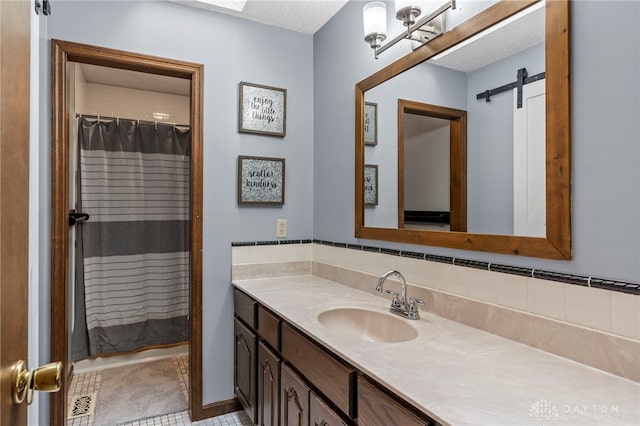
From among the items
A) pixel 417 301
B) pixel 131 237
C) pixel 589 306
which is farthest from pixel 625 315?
pixel 131 237

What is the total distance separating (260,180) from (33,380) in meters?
1.71

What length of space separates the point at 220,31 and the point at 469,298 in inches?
79.6

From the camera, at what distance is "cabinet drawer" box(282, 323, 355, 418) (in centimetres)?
106

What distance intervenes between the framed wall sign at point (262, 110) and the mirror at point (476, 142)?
63cm

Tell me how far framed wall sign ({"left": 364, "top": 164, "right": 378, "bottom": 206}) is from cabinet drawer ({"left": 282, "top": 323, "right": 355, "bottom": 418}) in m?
0.79

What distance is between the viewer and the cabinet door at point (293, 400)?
131cm

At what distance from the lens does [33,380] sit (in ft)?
2.07

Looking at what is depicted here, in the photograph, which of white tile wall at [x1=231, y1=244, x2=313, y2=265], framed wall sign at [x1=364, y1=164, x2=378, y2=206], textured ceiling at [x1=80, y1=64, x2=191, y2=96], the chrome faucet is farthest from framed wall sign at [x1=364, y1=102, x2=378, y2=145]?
textured ceiling at [x1=80, y1=64, x2=191, y2=96]

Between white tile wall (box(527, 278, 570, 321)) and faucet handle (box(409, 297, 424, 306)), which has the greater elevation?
white tile wall (box(527, 278, 570, 321))

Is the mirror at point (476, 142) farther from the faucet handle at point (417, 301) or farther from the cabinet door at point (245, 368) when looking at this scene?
the cabinet door at point (245, 368)

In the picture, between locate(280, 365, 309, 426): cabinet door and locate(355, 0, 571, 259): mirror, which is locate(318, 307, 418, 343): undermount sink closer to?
locate(280, 365, 309, 426): cabinet door

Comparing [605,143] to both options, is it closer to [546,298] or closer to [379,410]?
[546,298]

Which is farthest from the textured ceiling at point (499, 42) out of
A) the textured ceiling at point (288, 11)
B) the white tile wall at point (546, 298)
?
the textured ceiling at point (288, 11)

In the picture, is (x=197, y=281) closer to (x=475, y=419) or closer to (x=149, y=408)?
(x=149, y=408)
